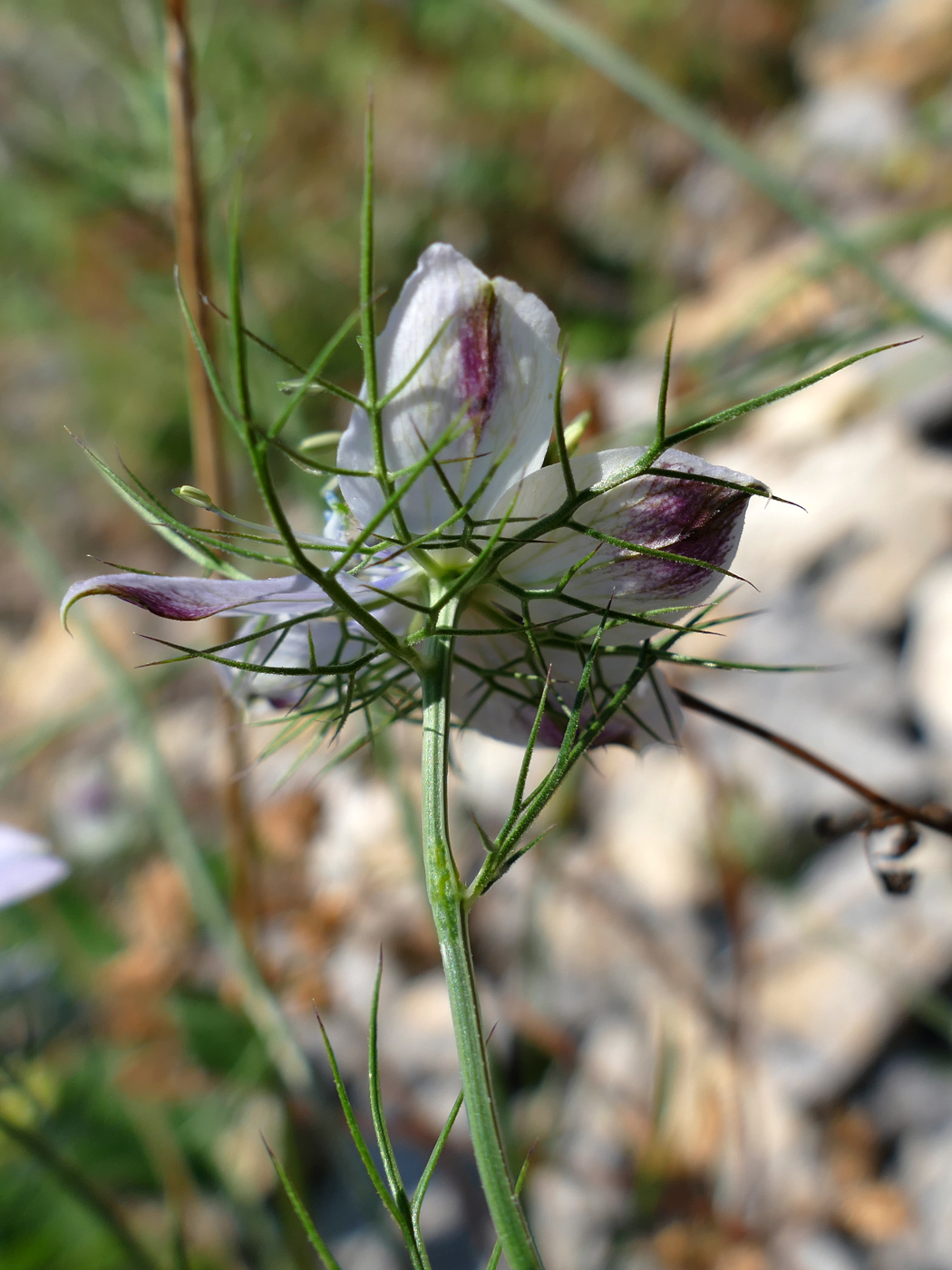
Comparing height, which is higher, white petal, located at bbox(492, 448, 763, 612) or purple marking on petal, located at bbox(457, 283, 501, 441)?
purple marking on petal, located at bbox(457, 283, 501, 441)

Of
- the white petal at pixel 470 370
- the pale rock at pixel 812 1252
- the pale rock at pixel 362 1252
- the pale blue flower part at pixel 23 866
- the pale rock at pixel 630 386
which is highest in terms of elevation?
the pale rock at pixel 630 386

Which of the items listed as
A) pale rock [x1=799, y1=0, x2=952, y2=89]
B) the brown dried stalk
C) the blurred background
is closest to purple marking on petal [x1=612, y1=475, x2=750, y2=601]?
the blurred background

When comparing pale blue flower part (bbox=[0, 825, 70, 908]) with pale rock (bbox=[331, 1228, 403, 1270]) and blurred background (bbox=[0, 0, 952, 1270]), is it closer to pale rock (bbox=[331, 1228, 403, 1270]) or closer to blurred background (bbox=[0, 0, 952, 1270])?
blurred background (bbox=[0, 0, 952, 1270])

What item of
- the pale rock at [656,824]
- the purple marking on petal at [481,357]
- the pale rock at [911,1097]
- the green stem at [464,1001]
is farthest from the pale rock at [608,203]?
the green stem at [464,1001]

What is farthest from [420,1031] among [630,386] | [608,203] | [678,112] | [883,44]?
[883,44]

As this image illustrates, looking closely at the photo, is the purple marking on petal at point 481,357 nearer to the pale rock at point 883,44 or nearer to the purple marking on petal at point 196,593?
the purple marking on petal at point 196,593

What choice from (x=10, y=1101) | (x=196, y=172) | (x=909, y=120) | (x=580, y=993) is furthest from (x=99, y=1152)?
(x=909, y=120)
